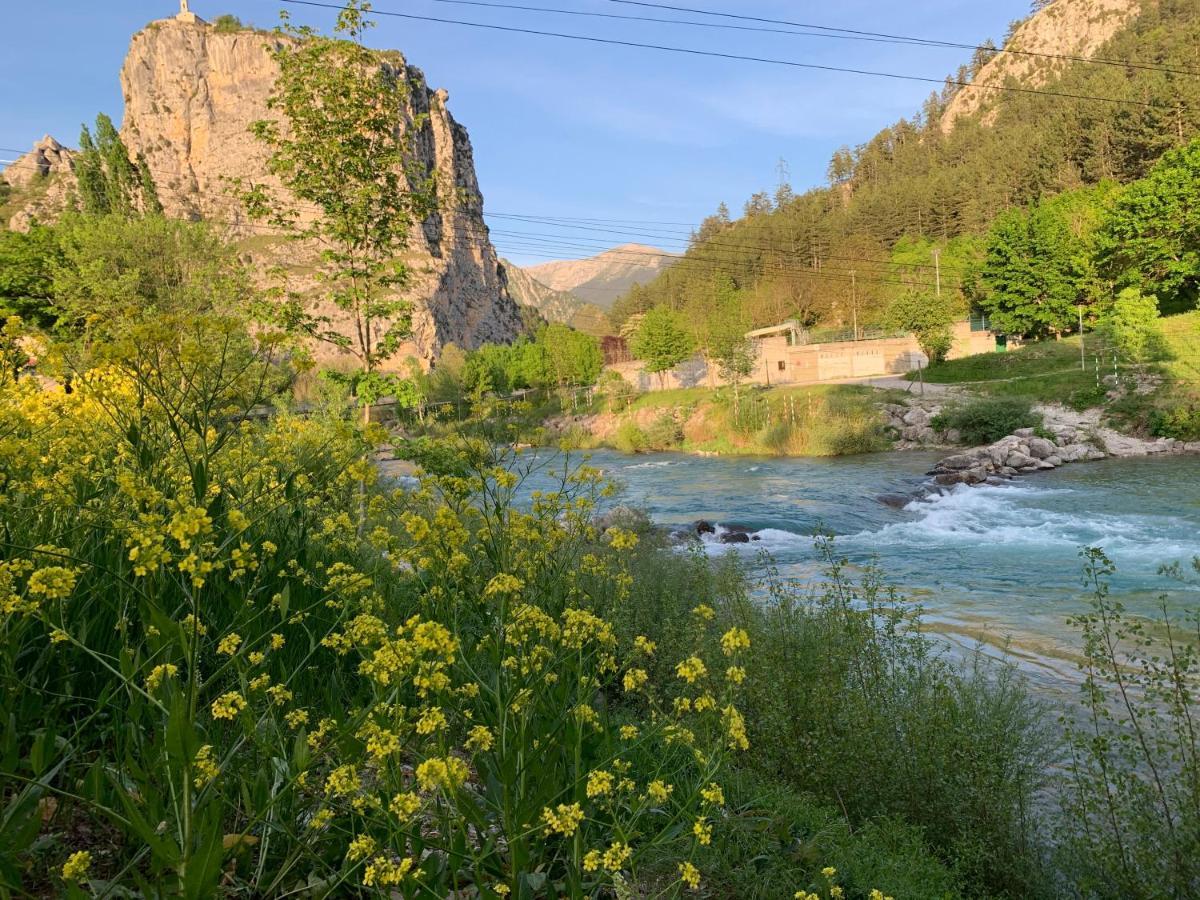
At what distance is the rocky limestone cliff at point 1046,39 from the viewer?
461 feet

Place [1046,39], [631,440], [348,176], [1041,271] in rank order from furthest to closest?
[1046,39] < [1041,271] < [631,440] < [348,176]

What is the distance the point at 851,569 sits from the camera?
13039 millimetres

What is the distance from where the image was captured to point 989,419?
28750mm

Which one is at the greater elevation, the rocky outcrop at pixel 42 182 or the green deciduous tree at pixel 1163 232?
the rocky outcrop at pixel 42 182

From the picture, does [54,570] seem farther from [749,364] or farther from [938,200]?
[938,200]

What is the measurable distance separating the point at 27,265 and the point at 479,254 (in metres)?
112

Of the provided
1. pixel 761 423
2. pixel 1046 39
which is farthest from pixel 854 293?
pixel 1046 39

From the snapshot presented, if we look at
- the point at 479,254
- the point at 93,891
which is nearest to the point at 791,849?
the point at 93,891

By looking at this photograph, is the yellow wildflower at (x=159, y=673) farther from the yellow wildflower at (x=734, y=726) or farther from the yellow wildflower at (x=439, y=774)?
the yellow wildflower at (x=734, y=726)

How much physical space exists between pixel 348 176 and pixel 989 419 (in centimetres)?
2791

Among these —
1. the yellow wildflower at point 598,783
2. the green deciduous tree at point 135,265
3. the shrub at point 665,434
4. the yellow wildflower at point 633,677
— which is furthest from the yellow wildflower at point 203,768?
the shrub at point 665,434

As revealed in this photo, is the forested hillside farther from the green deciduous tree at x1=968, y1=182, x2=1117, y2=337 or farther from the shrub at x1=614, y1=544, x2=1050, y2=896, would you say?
the shrub at x1=614, y1=544, x2=1050, y2=896

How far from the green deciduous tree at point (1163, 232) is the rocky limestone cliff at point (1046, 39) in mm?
106799

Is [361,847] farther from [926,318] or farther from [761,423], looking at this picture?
[926,318]
